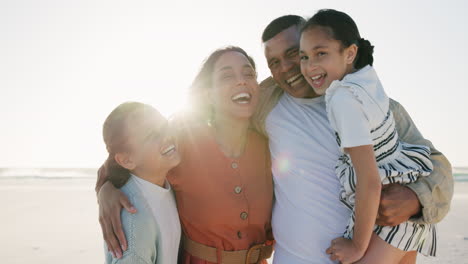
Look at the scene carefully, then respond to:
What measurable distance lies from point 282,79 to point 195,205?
1091mm

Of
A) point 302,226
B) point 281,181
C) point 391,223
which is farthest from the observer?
point 281,181

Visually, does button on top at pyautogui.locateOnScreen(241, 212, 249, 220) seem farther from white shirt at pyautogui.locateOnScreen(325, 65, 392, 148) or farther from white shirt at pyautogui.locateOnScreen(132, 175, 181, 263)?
white shirt at pyautogui.locateOnScreen(325, 65, 392, 148)

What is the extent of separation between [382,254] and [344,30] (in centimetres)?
130

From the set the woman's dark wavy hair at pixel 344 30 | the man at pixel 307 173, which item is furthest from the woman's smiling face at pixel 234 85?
the woman's dark wavy hair at pixel 344 30

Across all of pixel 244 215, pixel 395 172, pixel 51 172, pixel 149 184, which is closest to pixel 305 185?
pixel 244 215

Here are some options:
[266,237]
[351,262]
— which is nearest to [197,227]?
[266,237]

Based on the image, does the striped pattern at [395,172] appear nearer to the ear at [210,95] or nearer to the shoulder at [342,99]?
the shoulder at [342,99]

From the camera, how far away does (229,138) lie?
3002 millimetres

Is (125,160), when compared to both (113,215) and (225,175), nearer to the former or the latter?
(113,215)

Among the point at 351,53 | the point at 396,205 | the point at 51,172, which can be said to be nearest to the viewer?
the point at 396,205

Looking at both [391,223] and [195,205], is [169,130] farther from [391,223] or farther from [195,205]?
[391,223]

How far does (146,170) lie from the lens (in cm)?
264

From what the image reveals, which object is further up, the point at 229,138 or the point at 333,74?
the point at 333,74

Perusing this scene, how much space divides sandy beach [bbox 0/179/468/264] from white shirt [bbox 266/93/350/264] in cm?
333
